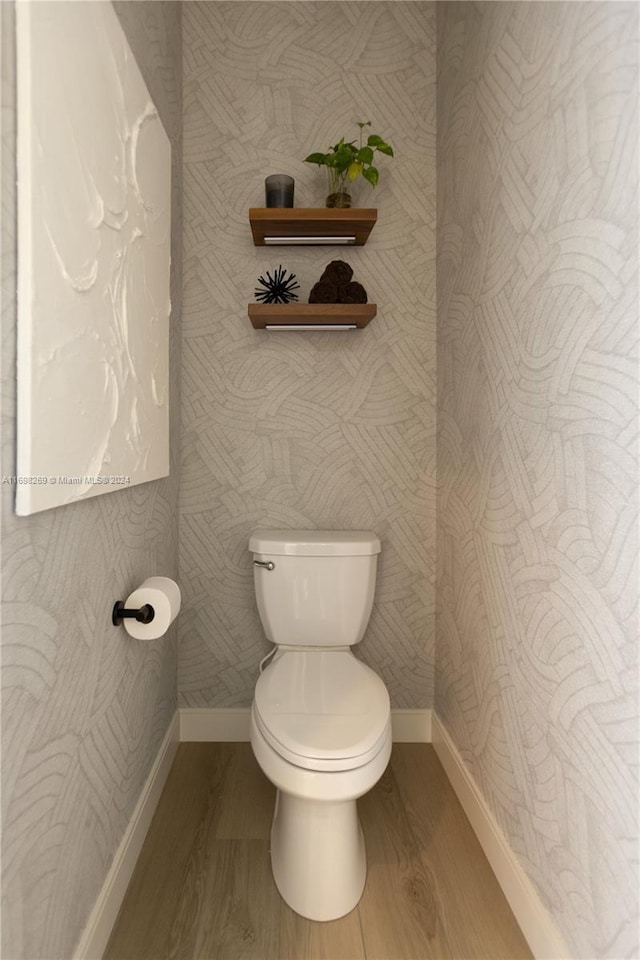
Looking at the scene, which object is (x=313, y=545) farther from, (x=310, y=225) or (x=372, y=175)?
(x=372, y=175)

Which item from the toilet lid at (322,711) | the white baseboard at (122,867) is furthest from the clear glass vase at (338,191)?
the white baseboard at (122,867)

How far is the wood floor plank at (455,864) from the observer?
3.73 feet

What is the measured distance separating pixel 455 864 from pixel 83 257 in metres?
1.59

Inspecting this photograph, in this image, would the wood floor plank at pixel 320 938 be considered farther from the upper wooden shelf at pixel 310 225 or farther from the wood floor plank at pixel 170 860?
the upper wooden shelf at pixel 310 225

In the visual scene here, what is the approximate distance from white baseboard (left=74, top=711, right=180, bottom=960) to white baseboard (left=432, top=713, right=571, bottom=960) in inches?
34.4

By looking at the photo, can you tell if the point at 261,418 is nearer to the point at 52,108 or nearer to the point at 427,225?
the point at 427,225

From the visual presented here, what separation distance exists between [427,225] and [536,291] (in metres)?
0.84

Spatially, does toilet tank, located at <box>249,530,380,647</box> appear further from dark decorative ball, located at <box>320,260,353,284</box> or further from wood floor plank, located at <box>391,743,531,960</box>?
dark decorative ball, located at <box>320,260,353,284</box>

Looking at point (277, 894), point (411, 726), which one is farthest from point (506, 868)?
point (411, 726)

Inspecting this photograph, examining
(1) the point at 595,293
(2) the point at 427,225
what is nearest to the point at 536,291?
(1) the point at 595,293

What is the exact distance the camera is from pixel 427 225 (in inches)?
A: 72.3

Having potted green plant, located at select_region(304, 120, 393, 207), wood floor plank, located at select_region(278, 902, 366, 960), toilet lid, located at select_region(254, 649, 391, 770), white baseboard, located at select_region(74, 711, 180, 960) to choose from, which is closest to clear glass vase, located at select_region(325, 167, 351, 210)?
potted green plant, located at select_region(304, 120, 393, 207)

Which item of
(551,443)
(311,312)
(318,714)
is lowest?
(318,714)

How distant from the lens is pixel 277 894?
1.24 m
